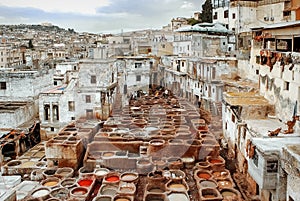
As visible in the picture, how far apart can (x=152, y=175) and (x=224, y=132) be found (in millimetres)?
6894

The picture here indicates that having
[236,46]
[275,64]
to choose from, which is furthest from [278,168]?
[236,46]

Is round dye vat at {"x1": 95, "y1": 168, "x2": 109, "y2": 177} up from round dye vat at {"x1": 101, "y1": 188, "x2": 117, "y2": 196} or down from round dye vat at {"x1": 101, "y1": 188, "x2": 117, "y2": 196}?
up

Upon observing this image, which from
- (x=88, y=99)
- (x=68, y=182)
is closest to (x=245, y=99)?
(x=68, y=182)

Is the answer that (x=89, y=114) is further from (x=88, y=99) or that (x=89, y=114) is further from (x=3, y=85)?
(x=3, y=85)

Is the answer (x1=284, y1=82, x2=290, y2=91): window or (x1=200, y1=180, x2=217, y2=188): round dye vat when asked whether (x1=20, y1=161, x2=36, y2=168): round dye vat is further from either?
(x1=284, y1=82, x2=290, y2=91): window

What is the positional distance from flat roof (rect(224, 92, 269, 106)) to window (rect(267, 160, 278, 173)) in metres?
7.69

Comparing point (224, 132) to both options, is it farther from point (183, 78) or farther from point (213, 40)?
point (213, 40)

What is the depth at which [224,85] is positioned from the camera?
94.5 feet

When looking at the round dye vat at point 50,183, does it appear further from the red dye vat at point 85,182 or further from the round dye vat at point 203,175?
the round dye vat at point 203,175

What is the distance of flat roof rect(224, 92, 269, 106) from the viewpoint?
20.0 meters

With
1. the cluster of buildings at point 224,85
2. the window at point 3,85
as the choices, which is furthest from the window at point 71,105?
the window at point 3,85

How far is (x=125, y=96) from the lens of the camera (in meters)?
37.4

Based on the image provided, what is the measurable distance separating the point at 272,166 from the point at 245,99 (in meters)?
9.28

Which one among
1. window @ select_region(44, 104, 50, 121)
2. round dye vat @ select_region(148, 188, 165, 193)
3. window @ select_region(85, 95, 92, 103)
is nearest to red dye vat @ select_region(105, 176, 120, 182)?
round dye vat @ select_region(148, 188, 165, 193)
